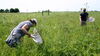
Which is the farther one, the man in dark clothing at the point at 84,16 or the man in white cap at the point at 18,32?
the man in dark clothing at the point at 84,16

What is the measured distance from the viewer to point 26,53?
20.4ft

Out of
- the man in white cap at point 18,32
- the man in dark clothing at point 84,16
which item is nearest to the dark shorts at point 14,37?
the man in white cap at point 18,32

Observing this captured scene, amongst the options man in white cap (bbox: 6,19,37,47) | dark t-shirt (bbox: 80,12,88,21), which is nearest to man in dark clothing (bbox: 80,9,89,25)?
dark t-shirt (bbox: 80,12,88,21)

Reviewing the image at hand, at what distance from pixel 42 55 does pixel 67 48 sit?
126 centimetres

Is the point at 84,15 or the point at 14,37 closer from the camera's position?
the point at 14,37

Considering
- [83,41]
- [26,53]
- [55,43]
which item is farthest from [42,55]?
[83,41]

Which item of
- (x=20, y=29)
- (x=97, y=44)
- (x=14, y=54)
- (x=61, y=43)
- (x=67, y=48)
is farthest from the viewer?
(x=97, y=44)

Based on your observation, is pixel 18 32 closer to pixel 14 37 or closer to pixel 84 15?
pixel 14 37

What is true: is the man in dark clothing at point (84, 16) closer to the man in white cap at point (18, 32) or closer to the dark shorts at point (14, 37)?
the man in white cap at point (18, 32)

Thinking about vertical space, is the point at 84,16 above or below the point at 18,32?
below

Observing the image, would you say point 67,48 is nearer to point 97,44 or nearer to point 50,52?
point 50,52

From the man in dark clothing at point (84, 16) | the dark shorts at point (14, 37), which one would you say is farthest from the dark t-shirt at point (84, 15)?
the dark shorts at point (14, 37)

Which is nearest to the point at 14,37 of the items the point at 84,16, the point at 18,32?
the point at 18,32

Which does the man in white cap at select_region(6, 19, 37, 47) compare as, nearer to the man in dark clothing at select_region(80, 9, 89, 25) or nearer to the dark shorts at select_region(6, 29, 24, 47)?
the dark shorts at select_region(6, 29, 24, 47)
